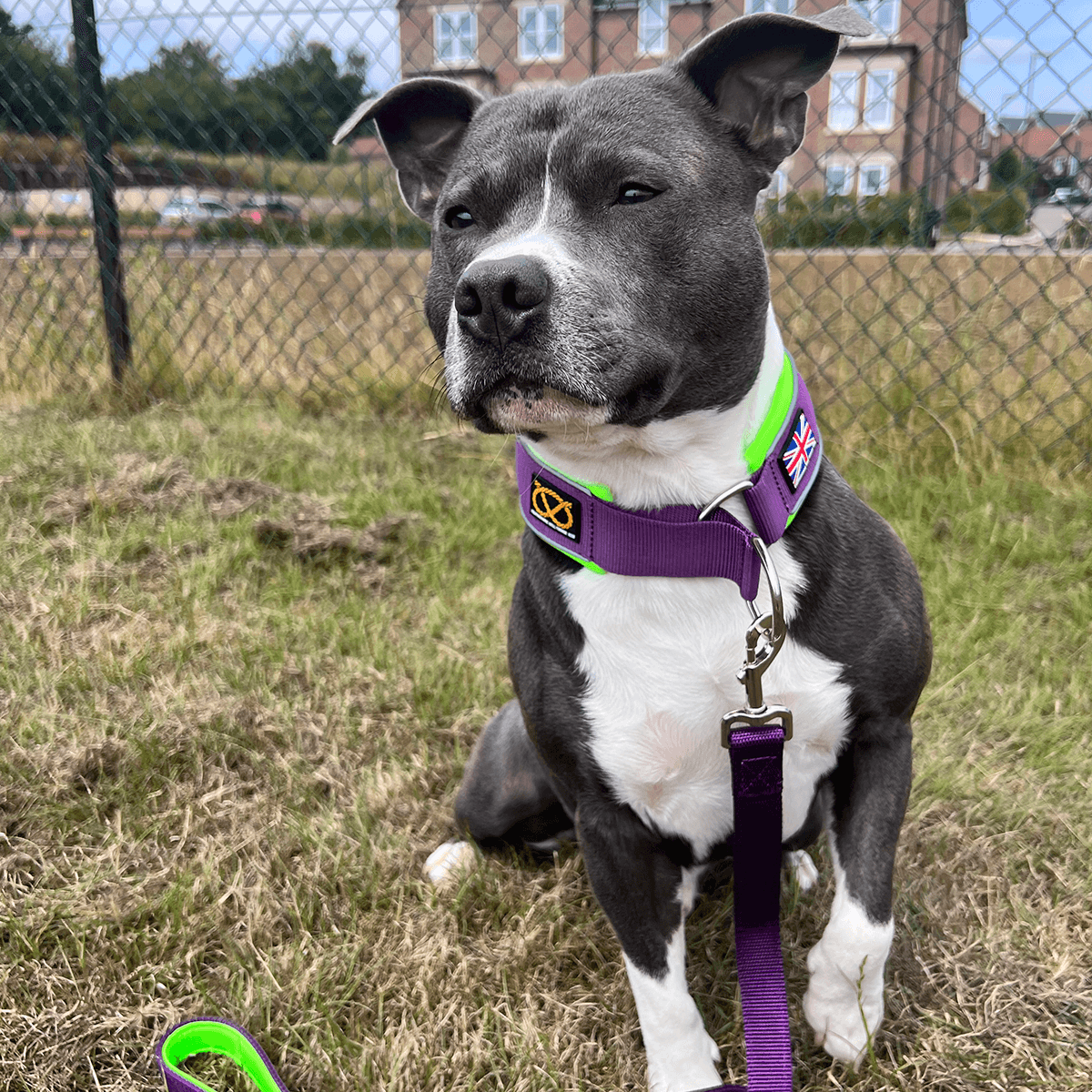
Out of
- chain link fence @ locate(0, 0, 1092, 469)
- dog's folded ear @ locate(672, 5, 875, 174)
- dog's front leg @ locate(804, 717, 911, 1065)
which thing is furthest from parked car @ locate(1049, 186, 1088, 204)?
dog's front leg @ locate(804, 717, 911, 1065)

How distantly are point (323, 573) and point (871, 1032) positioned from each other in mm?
2325

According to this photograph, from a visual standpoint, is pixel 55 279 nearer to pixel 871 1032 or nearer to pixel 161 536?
pixel 161 536

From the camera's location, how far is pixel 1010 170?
403 centimetres

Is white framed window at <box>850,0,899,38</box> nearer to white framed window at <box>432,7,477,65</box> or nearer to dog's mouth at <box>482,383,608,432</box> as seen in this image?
white framed window at <box>432,7,477,65</box>

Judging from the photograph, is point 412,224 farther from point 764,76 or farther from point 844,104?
point 764,76

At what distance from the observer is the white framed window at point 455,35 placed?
4.98m

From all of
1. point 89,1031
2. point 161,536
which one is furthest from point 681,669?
point 161,536

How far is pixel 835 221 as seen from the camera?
4.36 meters

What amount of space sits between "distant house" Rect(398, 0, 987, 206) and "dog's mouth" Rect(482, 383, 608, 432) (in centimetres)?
238

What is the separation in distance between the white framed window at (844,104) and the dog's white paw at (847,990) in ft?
11.8

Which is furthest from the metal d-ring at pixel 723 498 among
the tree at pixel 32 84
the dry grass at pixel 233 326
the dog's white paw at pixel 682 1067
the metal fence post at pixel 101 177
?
the tree at pixel 32 84

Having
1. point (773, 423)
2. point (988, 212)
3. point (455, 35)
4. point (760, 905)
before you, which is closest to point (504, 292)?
point (773, 423)

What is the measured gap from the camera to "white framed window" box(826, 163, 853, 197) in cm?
437

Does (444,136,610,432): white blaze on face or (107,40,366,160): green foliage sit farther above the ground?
(107,40,366,160): green foliage
